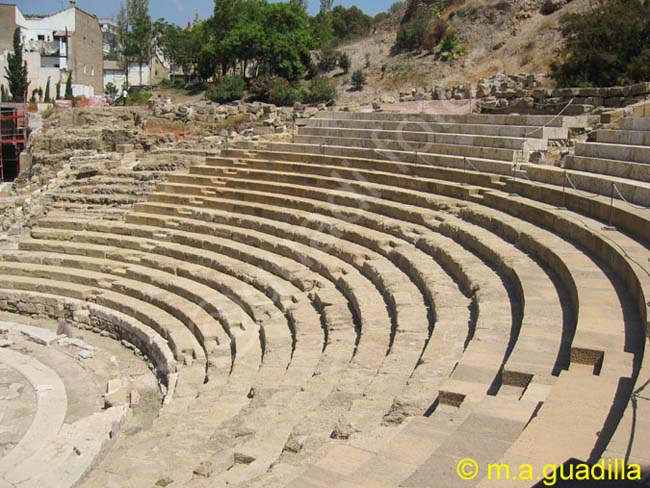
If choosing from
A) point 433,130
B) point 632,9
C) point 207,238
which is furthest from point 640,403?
point 632,9

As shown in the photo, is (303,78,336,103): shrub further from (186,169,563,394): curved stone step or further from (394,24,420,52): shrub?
(186,169,563,394): curved stone step

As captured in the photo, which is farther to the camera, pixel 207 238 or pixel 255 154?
pixel 255 154

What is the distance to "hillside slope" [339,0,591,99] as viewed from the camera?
2400 centimetres

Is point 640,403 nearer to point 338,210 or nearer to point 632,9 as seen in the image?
point 338,210

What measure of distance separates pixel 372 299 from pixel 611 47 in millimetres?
10828

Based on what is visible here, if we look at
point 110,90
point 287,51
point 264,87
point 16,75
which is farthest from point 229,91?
point 110,90

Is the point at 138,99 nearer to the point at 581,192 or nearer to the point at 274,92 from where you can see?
the point at 274,92

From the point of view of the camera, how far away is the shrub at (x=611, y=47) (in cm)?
1542

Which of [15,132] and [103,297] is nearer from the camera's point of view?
[103,297]

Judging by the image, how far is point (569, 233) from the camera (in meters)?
8.44

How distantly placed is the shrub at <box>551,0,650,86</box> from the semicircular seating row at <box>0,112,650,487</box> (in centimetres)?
390

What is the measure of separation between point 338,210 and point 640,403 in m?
8.72

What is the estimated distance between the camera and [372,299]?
8.75 meters

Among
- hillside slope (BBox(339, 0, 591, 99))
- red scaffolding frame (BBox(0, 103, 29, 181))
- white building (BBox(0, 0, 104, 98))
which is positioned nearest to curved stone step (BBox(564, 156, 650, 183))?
hillside slope (BBox(339, 0, 591, 99))
